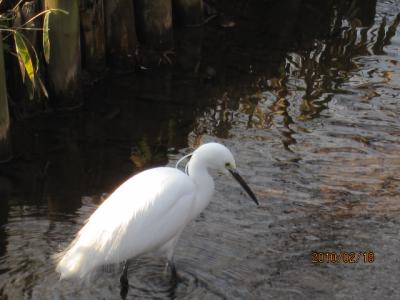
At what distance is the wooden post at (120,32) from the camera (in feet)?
29.8

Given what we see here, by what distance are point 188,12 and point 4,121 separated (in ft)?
13.8

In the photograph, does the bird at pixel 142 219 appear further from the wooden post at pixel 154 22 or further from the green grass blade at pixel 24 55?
the wooden post at pixel 154 22

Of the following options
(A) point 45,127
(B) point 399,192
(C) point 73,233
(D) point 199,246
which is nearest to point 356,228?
(B) point 399,192

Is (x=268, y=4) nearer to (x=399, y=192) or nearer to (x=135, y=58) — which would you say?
(x=135, y=58)

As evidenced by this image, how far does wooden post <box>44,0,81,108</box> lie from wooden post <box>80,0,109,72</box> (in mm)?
422

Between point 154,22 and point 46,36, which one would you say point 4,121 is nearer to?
point 46,36

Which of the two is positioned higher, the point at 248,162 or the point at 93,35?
the point at 93,35

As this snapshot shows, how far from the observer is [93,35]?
29.0 ft

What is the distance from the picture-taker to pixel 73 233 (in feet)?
21.6

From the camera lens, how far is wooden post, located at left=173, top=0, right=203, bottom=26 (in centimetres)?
1088

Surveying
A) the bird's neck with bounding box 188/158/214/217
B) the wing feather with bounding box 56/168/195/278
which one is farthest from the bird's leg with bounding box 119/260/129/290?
the bird's neck with bounding box 188/158/214/217

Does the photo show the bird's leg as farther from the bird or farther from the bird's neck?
the bird's neck

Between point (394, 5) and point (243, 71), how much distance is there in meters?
3.91

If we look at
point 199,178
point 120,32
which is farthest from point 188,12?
point 199,178
